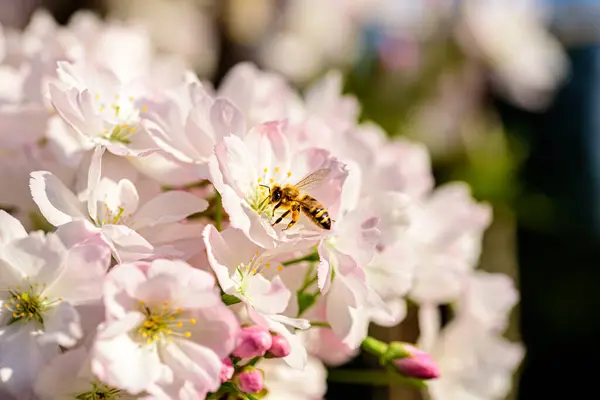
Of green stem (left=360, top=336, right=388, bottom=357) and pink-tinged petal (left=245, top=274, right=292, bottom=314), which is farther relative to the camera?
green stem (left=360, top=336, right=388, bottom=357)

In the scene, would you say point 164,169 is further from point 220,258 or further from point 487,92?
point 487,92

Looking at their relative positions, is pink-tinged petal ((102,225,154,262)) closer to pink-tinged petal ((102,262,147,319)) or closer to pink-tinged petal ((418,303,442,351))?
pink-tinged petal ((102,262,147,319))

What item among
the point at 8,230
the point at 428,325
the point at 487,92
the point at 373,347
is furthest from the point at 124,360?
the point at 487,92

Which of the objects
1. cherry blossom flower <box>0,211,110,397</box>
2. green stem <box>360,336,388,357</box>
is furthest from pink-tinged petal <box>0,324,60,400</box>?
green stem <box>360,336,388,357</box>

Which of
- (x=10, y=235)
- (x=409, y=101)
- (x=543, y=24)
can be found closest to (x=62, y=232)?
(x=10, y=235)

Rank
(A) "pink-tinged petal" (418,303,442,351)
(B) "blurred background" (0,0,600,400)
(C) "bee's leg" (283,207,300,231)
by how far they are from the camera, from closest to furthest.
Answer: (C) "bee's leg" (283,207,300,231)
(A) "pink-tinged petal" (418,303,442,351)
(B) "blurred background" (0,0,600,400)

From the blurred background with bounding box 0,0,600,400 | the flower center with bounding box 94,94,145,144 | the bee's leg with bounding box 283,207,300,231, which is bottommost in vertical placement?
the blurred background with bounding box 0,0,600,400

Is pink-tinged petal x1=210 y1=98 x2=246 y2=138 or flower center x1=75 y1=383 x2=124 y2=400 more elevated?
pink-tinged petal x1=210 y1=98 x2=246 y2=138

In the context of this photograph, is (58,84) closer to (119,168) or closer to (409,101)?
(119,168)

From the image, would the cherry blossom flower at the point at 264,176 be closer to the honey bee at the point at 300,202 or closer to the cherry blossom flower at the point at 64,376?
the honey bee at the point at 300,202
